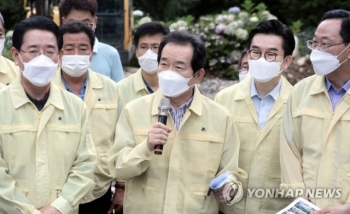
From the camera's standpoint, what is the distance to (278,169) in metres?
4.28

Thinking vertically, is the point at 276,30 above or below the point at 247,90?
above

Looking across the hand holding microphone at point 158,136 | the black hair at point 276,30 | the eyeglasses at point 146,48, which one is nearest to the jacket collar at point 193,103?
the hand holding microphone at point 158,136

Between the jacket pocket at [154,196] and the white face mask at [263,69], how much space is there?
41.8 inches

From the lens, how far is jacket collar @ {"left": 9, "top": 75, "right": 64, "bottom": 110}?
3.80 m

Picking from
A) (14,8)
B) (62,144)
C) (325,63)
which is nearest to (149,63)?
(62,144)

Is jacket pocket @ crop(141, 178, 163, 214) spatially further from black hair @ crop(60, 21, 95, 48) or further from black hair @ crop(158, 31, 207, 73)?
black hair @ crop(60, 21, 95, 48)

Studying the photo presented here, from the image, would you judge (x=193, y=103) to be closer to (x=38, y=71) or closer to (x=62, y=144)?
(x=62, y=144)

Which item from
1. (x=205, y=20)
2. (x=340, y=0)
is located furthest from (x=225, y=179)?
(x=340, y=0)

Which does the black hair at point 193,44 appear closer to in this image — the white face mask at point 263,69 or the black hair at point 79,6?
the white face mask at point 263,69

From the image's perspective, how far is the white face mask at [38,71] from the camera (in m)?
3.82

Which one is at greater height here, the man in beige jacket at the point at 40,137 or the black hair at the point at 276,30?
the black hair at the point at 276,30
